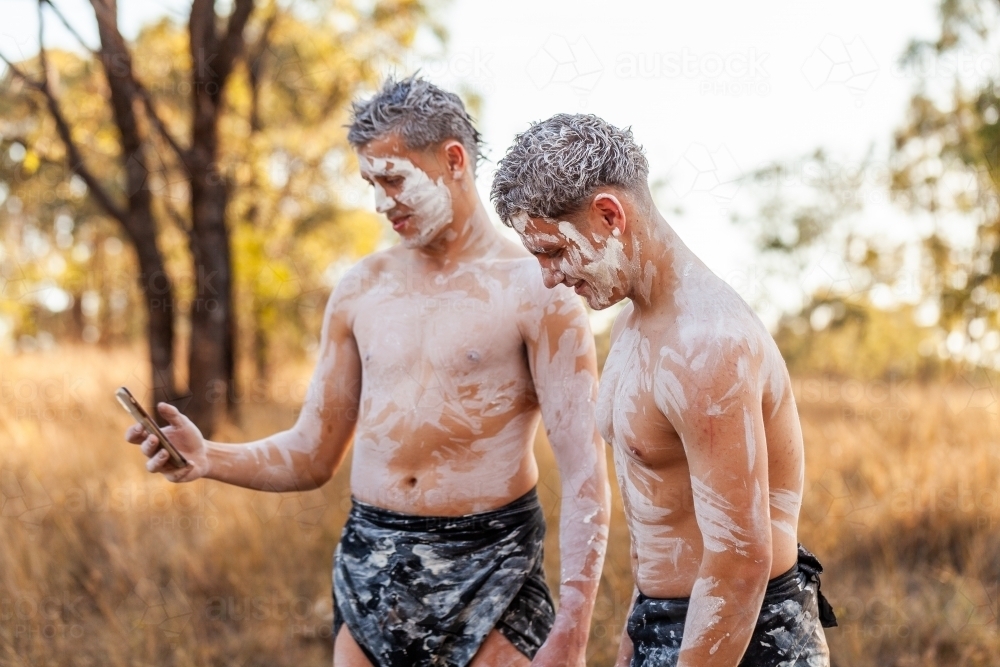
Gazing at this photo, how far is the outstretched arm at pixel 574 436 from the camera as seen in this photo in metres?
1.95

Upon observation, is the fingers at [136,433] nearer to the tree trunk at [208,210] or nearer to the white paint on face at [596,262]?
the white paint on face at [596,262]

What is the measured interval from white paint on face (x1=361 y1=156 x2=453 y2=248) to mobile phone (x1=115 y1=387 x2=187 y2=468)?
707 mm

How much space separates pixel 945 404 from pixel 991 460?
156 centimetres

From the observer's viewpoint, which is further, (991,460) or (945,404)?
(945,404)

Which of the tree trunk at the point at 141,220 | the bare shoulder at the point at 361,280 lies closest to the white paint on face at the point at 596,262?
the bare shoulder at the point at 361,280

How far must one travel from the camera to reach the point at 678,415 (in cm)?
144

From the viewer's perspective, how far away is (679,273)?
154cm

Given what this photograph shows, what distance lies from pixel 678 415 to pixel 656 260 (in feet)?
0.92

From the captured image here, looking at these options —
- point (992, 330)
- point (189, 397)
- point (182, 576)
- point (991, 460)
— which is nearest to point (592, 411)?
point (182, 576)

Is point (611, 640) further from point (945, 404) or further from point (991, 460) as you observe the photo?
point (945, 404)

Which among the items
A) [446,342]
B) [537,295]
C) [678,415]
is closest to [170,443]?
[446,342]

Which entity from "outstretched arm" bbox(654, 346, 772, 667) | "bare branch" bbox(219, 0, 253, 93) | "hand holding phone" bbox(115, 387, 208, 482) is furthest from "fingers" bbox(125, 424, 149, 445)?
"bare branch" bbox(219, 0, 253, 93)

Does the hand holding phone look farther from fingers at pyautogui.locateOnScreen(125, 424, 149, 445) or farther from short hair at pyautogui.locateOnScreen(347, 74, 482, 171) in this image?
short hair at pyautogui.locateOnScreen(347, 74, 482, 171)

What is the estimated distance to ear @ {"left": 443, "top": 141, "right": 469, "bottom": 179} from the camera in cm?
219
